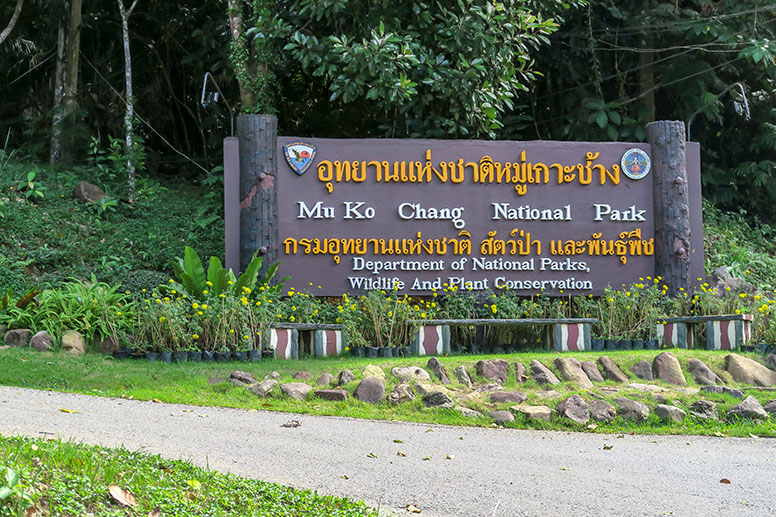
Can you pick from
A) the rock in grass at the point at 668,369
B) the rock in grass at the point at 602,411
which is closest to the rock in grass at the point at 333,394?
the rock in grass at the point at 602,411

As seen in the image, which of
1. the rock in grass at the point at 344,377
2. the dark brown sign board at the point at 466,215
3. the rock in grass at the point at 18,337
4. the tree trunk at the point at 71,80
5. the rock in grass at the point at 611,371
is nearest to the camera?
the rock in grass at the point at 344,377

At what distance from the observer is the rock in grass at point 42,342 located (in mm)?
8602

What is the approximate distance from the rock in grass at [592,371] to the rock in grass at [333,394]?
100.0 inches

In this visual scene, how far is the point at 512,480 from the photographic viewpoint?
484 centimetres

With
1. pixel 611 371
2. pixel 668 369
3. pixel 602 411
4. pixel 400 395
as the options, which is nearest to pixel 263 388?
pixel 400 395

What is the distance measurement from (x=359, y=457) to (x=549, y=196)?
6.85 meters

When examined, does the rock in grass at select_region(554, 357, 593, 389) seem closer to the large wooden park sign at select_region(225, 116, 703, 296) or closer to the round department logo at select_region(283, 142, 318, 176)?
the large wooden park sign at select_region(225, 116, 703, 296)

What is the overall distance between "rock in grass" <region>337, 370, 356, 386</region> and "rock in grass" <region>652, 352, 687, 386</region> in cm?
310

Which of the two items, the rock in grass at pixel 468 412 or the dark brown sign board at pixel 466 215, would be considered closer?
the rock in grass at pixel 468 412

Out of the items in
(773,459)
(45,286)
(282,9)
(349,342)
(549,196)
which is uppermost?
(282,9)

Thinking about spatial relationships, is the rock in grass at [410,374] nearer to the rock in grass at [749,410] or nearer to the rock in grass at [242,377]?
the rock in grass at [242,377]

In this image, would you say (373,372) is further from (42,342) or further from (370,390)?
(42,342)

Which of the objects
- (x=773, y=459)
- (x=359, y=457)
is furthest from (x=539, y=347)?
(x=359, y=457)

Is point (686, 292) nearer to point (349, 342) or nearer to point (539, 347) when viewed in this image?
point (539, 347)
